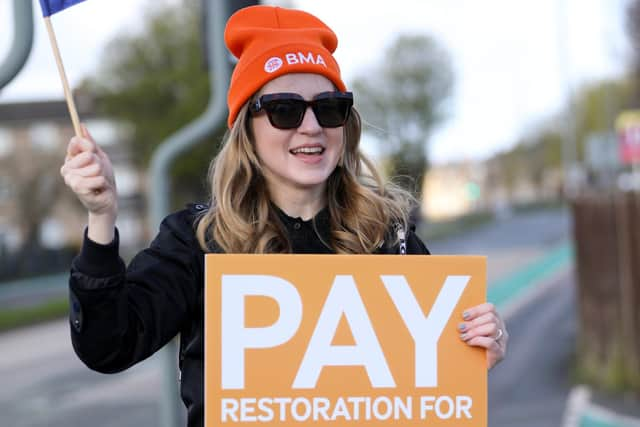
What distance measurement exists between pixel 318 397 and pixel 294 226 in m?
0.39

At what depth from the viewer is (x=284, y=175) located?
1.95m

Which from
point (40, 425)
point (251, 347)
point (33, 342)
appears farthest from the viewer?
point (33, 342)

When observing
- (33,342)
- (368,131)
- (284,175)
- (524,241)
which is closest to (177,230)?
(284,175)

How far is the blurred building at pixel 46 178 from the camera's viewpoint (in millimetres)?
35344

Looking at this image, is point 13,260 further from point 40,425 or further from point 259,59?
point 259,59

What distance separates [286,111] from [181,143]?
5.52ft

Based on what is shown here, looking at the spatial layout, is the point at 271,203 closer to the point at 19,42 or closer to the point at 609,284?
the point at 19,42

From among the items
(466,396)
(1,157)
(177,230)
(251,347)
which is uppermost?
(1,157)

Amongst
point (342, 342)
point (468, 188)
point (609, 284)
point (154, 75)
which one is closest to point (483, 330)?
point (342, 342)

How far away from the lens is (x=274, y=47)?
1.94 metres

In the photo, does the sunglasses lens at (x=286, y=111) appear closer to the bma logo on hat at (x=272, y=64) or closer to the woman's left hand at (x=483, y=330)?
the bma logo on hat at (x=272, y=64)

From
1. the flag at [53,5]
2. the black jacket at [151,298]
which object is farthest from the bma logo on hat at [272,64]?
the flag at [53,5]

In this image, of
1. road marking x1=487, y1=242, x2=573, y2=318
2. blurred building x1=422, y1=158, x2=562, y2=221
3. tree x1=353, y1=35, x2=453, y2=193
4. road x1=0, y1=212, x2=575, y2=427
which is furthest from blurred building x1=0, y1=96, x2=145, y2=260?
tree x1=353, y1=35, x2=453, y2=193

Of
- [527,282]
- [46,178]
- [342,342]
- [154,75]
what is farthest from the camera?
[46,178]
